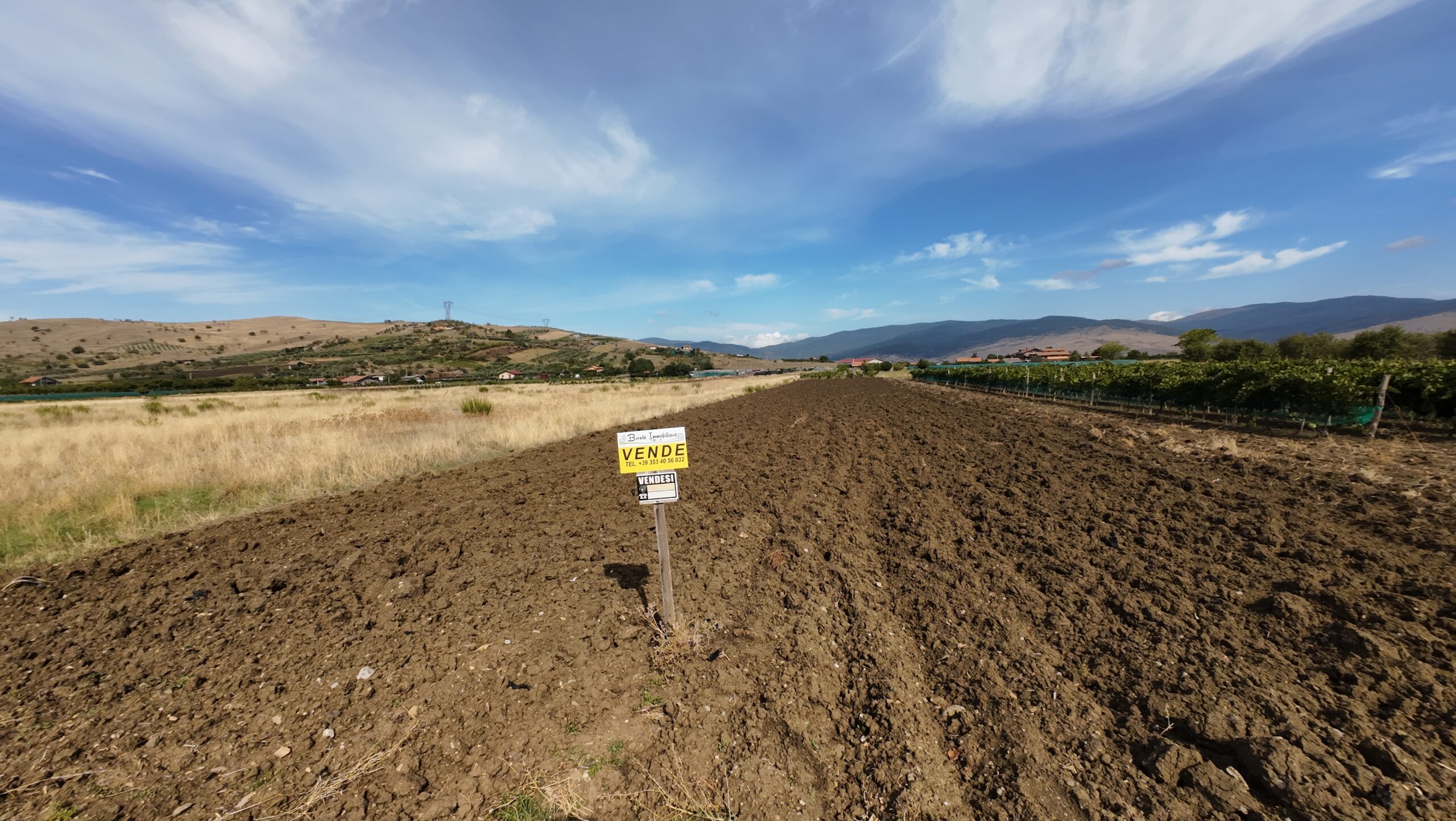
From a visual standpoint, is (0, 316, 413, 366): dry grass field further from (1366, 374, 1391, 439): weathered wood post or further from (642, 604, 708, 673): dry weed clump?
(1366, 374, 1391, 439): weathered wood post

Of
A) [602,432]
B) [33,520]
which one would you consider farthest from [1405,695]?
[602,432]

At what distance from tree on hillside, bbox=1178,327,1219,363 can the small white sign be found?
2649 inches

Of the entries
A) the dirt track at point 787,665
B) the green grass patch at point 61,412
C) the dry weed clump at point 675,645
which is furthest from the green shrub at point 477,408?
the dry weed clump at point 675,645

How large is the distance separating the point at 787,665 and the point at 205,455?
552 inches

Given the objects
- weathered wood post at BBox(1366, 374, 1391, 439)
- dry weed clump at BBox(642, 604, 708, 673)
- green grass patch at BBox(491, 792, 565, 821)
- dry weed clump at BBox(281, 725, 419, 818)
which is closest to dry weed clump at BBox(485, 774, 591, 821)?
green grass patch at BBox(491, 792, 565, 821)

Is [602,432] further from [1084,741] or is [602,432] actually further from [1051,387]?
[1051,387]

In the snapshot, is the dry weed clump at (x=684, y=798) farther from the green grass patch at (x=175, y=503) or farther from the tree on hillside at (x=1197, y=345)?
the tree on hillside at (x=1197, y=345)

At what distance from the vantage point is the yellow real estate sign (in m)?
3.67

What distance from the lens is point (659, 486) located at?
3729 millimetres

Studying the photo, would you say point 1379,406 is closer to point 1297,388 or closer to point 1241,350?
point 1297,388

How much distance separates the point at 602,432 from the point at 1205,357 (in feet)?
259

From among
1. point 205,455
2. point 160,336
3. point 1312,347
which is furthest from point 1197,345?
point 160,336

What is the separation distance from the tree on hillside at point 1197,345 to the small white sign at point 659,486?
2649 inches

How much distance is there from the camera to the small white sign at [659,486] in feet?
12.1
